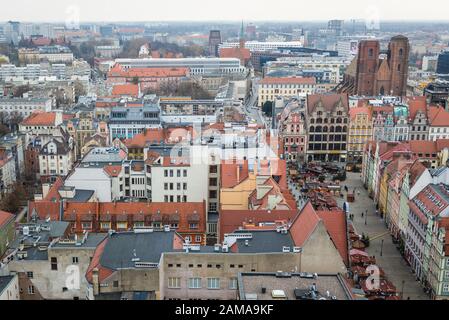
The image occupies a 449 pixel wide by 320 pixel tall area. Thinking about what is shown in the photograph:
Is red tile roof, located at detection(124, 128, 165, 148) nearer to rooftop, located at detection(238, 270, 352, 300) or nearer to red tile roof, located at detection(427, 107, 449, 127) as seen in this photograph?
red tile roof, located at detection(427, 107, 449, 127)

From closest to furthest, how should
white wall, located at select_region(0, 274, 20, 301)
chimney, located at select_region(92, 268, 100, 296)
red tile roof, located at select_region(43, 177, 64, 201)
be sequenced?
chimney, located at select_region(92, 268, 100, 296) → white wall, located at select_region(0, 274, 20, 301) → red tile roof, located at select_region(43, 177, 64, 201)

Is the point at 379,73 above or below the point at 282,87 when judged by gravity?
above

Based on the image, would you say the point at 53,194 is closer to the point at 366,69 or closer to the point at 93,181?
the point at 93,181

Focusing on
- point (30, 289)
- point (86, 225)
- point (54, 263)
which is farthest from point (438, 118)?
point (30, 289)

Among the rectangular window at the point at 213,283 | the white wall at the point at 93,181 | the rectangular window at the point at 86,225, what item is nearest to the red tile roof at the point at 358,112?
the white wall at the point at 93,181

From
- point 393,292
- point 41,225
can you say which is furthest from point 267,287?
point 41,225

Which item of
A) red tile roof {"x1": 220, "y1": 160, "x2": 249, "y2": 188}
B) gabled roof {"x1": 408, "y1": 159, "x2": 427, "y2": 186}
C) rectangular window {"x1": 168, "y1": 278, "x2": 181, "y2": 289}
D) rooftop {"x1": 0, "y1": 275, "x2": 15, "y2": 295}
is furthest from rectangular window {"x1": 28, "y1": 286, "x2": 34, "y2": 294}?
gabled roof {"x1": 408, "y1": 159, "x2": 427, "y2": 186}

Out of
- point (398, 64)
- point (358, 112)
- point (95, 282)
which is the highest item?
point (398, 64)

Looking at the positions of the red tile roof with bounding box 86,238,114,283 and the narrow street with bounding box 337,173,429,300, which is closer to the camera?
the red tile roof with bounding box 86,238,114,283
